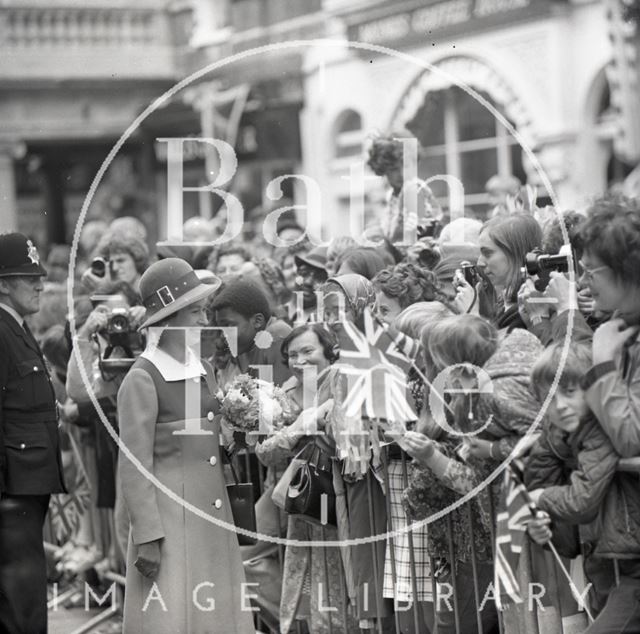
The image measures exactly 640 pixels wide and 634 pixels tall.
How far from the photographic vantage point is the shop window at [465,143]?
1755 centimetres

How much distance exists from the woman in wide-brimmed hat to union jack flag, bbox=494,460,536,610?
1.49 metres

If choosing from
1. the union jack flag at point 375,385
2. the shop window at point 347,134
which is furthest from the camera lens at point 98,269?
the shop window at point 347,134

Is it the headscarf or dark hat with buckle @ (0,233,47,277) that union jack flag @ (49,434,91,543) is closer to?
dark hat with buckle @ (0,233,47,277)

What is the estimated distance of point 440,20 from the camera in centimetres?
1820

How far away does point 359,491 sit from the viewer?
5.81 m

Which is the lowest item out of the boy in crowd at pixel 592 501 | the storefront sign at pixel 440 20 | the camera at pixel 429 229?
the boy in crowd at pixel 592 501

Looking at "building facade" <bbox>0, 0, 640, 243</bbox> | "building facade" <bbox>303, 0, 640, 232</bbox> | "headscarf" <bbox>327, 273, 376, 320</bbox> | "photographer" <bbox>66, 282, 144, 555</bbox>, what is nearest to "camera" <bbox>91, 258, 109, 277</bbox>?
"photographer" <bbox>66, 282, 144, 555</bbox>

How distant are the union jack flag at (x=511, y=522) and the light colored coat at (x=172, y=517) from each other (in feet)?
4.87

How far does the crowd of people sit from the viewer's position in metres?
4.39

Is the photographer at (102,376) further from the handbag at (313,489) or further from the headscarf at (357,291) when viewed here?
the headscarf at (357,291)

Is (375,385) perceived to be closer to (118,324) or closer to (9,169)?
(118,324)

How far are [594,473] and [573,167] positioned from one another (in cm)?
1213

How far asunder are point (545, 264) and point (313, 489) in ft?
4.47

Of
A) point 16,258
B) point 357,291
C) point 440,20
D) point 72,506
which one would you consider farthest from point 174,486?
point 440,20
